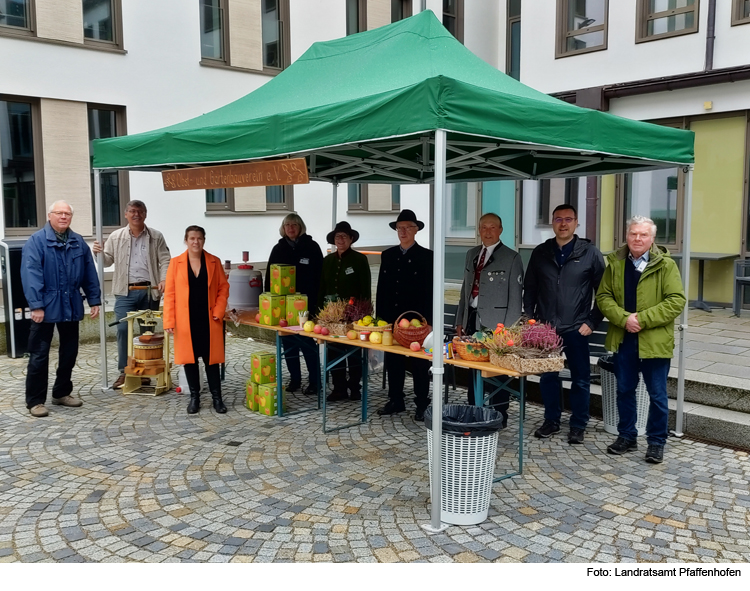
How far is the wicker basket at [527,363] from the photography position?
4.46m

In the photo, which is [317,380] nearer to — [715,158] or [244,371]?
[244,371]

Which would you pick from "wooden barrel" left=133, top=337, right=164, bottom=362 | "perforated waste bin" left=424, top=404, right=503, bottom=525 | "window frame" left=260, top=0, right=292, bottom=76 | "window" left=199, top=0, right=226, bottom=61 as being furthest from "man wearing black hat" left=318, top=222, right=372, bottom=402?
"window frame" left=260, top=0, right=292, bottom=76

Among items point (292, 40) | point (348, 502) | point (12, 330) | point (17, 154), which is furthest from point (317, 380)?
point (292, 40)

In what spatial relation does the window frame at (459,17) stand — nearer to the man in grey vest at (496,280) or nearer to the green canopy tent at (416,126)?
the green canopy tent at (416,126)

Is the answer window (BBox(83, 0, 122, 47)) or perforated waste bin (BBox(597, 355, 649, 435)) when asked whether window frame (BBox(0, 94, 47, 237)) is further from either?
perforated waste bin (BBox(597, 355, 649, 435))

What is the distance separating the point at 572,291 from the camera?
531 centimetres

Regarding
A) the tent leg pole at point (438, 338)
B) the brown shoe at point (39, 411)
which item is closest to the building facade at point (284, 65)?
the brown shoe at point (39, 411)

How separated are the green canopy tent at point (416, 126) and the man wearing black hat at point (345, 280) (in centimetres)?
78

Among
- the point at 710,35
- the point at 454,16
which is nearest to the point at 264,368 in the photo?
the point at 710,35

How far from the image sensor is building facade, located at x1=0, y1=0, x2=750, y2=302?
10.6 metres

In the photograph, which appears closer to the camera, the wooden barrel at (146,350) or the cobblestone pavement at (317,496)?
the cobblestone pavement at (317,496)

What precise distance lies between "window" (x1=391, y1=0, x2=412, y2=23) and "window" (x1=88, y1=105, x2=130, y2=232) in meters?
7.63

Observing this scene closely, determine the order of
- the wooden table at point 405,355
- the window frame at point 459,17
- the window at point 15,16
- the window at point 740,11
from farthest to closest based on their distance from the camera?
the window frame at point 459,17, the window at point 15,16, the window at point 740,11, the wooden table at point 405,355

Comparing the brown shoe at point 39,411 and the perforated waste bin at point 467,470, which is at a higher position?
the perforated waste bin at point 467,470
